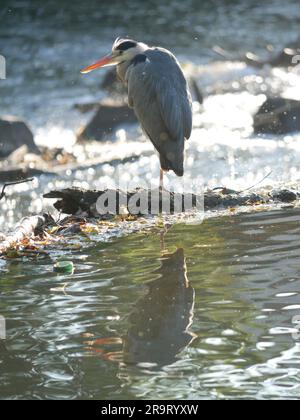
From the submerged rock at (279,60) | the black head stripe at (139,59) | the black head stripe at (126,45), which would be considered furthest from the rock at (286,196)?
the submerged rock at (279,60)

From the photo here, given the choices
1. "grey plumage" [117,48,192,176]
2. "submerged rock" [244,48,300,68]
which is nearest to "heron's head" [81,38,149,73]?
"grey plumage" [117,48,192,176]

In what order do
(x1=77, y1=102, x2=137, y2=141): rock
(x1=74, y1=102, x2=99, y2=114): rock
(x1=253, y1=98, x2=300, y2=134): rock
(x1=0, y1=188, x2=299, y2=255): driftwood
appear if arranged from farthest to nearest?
1. (x1=74, y1=102, x2=99, y2=114): rock
2. (x1=77, y1=102, x2=137, y2=141): rock
3. (x1=253, y1=98, x2=300, y2=134): rock
4. (x1=0, y1=188, x2=299, y2=255): driftwood

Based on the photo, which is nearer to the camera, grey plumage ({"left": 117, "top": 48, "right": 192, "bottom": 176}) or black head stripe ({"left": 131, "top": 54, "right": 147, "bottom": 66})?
grey plumage ({"left": 117, "top": 48, "right": 192, "bottom": 176})

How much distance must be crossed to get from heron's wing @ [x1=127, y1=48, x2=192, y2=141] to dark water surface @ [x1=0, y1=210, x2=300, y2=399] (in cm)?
160

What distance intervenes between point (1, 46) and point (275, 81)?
5552mm

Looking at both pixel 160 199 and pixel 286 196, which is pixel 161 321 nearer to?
pixel 160 199

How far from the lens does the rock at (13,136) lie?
1152 cm

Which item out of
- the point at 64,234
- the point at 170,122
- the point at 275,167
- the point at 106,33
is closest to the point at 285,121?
the point at 275,167

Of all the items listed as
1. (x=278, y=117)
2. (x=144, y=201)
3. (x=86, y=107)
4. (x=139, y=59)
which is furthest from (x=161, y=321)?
(x=86, y=107)

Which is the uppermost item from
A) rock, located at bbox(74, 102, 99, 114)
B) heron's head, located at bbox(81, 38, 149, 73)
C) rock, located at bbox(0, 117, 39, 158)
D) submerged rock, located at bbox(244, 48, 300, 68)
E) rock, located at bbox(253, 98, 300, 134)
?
submerged rock, located at bbox(244, 48, 300, 68)

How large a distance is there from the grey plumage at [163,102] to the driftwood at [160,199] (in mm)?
315

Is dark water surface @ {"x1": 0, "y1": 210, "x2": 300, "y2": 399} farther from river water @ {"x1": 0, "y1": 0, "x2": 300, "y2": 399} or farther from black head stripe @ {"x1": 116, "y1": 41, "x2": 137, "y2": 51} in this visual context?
black head stripe @ {"x1": 116, "y1": 41, "x2": 137, "y2": 51}

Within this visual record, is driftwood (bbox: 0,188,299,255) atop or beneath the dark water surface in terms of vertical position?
atop

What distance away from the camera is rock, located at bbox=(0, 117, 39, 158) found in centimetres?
1152
